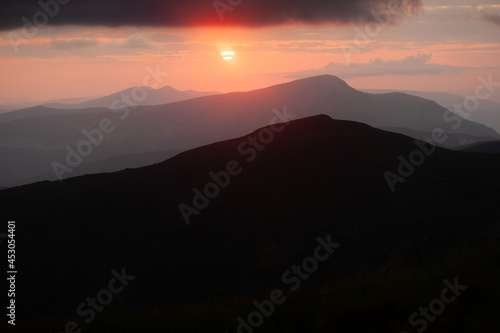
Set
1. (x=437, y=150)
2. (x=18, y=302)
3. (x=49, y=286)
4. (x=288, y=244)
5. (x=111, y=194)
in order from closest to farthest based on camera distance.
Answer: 1. (x=18, y=302)
2. (x=49, y=286)
3. (x=288, y=244)
4. (x=111, y=194)
5. (x=437, y=150)

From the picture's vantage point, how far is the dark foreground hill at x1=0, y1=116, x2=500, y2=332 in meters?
42.4

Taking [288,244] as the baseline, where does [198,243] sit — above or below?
above

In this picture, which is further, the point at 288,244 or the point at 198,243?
the point at 198,243

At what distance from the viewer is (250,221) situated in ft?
192

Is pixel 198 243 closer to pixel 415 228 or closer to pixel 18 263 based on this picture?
pixel 18 263

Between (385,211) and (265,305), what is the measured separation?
1600 inches

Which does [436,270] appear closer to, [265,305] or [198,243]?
[265,305]

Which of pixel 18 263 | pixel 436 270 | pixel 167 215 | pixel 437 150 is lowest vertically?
pixel 436 270

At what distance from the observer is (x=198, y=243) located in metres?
56.6

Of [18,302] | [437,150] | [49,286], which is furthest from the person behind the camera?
[437,150]

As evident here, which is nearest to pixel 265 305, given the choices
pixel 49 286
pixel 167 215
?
pixel 49 286

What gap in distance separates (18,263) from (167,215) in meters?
19.1

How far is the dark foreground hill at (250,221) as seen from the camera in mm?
42384

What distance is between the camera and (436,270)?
18.2m
